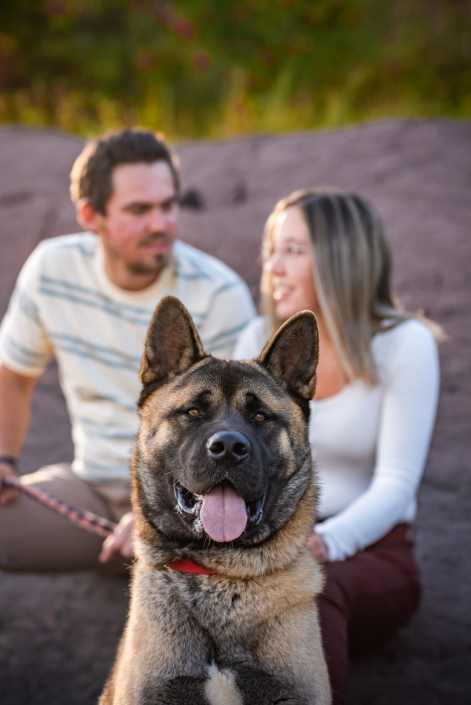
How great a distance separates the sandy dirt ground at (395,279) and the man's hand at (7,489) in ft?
2.29

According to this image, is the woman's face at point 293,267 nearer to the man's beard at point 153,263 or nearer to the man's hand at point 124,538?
the man's beard at point 153,263

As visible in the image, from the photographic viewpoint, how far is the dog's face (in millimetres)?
2193

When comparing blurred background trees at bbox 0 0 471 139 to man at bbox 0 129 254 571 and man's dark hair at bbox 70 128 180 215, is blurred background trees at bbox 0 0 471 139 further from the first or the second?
man at bbox 0 129 254 571

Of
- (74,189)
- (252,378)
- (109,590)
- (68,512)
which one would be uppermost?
(74,189)

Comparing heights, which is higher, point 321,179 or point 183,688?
point 321,179

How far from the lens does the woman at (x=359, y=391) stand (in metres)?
2.94

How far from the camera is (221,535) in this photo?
7.15 ft

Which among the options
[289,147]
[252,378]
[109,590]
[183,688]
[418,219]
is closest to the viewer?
[183,688]

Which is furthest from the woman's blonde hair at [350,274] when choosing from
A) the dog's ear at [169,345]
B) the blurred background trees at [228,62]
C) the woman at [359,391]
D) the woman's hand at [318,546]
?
the blurred background trees at [228,62]

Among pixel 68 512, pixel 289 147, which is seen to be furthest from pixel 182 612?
pixel 289 147

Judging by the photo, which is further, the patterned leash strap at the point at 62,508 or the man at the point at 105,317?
the man at the point at 105,317

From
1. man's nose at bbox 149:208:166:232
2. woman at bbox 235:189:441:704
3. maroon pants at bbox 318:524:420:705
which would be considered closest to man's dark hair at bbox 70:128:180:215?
man's nose at bbox 149:208:166:232

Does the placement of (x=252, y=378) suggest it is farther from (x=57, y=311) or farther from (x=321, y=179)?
(x=321, y=179)

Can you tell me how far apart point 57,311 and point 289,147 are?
16.9ft
